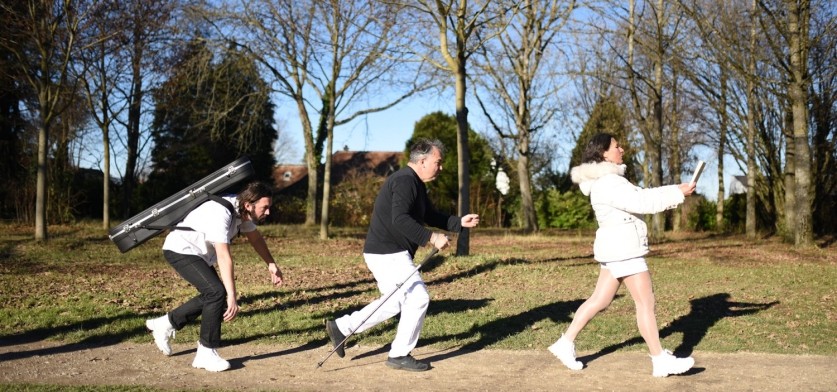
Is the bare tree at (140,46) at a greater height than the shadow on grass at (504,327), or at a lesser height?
greater

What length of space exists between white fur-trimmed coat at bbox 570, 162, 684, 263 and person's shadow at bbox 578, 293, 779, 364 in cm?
119

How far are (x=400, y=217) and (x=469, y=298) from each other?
4.60 m

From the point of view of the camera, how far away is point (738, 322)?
28.4 feet

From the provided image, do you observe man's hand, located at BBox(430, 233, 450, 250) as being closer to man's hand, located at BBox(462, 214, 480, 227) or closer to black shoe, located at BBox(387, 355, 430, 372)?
man's hand, located at BBox(462, 214, 480, 227)

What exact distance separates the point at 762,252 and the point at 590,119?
65.6 feet

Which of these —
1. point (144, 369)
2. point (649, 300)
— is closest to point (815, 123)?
point (649, 300)

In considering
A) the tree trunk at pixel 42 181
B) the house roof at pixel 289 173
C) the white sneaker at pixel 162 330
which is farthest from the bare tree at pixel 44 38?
the house roof at pixel 289 173

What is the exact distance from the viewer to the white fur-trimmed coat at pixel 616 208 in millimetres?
5922

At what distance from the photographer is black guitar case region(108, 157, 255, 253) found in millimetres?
6344

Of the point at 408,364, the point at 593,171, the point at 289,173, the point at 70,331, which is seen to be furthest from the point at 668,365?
the point at 289,173

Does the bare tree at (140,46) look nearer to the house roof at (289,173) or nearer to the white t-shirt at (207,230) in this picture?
the white t-shirt at (207,230)

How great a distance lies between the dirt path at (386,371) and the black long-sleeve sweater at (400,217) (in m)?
1.02

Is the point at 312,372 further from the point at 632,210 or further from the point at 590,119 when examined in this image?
the point at 590,119

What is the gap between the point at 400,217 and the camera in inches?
240
